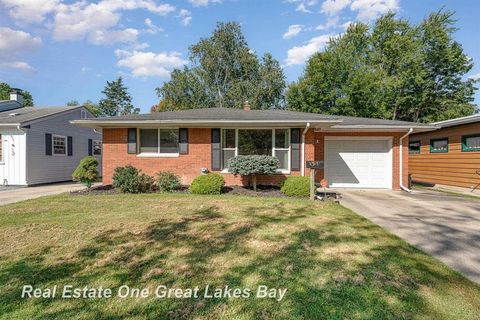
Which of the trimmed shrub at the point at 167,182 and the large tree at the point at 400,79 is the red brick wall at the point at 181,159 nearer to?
the trimmed shrub at the point at 167,182

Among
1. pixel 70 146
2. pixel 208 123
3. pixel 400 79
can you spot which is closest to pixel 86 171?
pixel 208 123

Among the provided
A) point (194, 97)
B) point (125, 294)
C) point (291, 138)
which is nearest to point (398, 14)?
point (194, 97)

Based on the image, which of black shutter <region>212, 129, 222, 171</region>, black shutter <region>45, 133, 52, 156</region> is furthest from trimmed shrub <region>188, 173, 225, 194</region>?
black shutter <region>45, 133, 52, 156</region>

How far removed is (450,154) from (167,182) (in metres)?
12.9

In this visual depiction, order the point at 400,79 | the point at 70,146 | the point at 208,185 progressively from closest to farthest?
the point at 208,185
the point at 70,146
the point at 400,79

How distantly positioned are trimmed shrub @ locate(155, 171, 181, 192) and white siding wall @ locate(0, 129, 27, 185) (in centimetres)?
731

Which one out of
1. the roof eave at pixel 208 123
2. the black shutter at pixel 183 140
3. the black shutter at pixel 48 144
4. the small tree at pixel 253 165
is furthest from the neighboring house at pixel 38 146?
the small tree at pixel 253 165

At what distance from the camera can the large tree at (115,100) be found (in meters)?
41.6

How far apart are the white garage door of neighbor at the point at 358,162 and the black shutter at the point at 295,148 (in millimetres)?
2220

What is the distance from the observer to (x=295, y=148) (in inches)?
384

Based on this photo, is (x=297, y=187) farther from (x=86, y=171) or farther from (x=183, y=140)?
(x=86, y=171)

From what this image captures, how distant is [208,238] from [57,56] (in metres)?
16.9

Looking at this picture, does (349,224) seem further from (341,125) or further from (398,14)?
(398,14)

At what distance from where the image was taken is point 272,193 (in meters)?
8.75
